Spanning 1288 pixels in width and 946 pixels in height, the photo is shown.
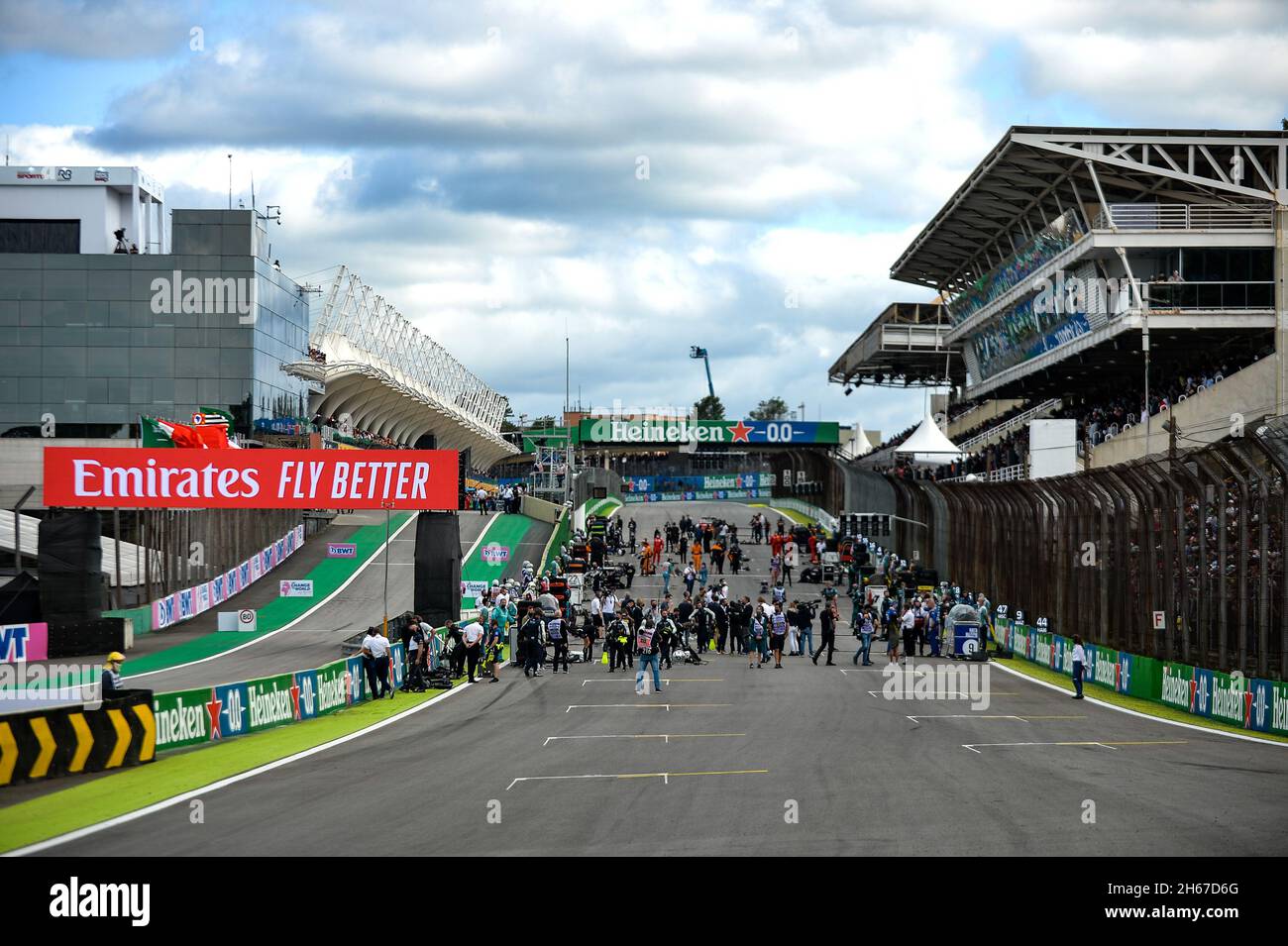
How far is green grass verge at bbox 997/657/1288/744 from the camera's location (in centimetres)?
1961

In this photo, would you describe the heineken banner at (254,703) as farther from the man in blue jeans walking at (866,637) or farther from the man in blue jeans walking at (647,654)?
the man in blue jeans walking at (866,637)

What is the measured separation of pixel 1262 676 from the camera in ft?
68.1

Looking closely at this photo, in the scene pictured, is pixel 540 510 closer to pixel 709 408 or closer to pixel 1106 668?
pixel 1106 668

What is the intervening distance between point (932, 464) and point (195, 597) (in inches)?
1502

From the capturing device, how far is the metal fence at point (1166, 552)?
21.0 metres

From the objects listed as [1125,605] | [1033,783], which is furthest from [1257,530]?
[1033,783]

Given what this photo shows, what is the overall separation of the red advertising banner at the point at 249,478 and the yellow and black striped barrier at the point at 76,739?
1485 cm

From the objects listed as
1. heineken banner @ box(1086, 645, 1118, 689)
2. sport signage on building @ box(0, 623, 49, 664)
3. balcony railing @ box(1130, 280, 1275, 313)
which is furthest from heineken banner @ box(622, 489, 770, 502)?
heineken banner @ box(1086, 645, 1118, 689)

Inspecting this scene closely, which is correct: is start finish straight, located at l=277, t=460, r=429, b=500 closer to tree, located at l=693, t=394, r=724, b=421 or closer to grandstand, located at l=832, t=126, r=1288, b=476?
grandstand, located at l=832, t=126, r=1288, b=476

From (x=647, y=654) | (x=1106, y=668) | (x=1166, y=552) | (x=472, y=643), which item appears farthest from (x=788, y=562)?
(x=647, y=654)

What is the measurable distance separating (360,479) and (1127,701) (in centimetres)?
1824

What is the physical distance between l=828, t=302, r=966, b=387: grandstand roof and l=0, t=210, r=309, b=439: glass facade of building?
44.8 meters

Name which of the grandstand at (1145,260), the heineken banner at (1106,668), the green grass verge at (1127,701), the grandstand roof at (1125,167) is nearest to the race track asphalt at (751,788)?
the green grass verge at (1127,701)
